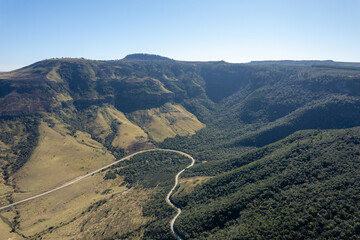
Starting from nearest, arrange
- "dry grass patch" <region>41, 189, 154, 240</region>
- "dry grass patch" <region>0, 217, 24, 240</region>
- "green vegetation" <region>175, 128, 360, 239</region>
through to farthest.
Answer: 1. "green vegetation" <region>175, 128, 360, 239</region>
2. "dry grass patch" <region>41, 189, 154, 240</region>
3. "dry grass patch" <region>0, 217, 24, 240</region>

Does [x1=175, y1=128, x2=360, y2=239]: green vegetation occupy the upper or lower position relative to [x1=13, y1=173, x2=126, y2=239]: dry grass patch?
upper

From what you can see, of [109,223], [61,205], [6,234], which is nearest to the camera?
[6,234]

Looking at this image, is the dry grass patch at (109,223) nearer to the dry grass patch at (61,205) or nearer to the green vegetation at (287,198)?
the dry grass patch at (61,205)

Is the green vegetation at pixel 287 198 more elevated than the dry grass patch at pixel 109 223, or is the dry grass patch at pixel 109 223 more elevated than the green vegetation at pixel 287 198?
the green vegetation at pixel 287 198

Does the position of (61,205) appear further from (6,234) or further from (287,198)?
(287,198)

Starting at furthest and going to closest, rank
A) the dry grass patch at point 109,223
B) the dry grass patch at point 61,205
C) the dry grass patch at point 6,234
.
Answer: the dry grass patch at point 61,205 → the dry grass patch at point 6,234 → the dry grass patch at point 109,223

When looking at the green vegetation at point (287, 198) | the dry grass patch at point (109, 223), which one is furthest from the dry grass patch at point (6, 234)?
the green vegetation at point (287, 198)

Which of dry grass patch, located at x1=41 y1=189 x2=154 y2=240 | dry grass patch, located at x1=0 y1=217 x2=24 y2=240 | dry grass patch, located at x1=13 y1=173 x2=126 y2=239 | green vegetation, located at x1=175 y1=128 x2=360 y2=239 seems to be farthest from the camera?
dry grass patch, located at x1=13 y1=173 x2=126 y2=239

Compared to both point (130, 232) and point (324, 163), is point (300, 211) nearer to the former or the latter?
point (324, 163)

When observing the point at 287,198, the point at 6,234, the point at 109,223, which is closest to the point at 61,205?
the point at 6,234

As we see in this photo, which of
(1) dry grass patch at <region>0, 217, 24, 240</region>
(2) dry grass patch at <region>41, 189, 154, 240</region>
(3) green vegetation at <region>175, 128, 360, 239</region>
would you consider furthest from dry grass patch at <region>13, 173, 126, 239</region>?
(3) green vegetation at <region>175, 128, 360, 239</region>

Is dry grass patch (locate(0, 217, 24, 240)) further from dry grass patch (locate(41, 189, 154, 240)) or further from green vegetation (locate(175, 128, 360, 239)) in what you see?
green vegetation (locate(175, 128, 360, 239))

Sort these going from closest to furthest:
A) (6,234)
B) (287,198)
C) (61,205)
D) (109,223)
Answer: (287,198) → (6,234) → (109,223) → (61,205)
